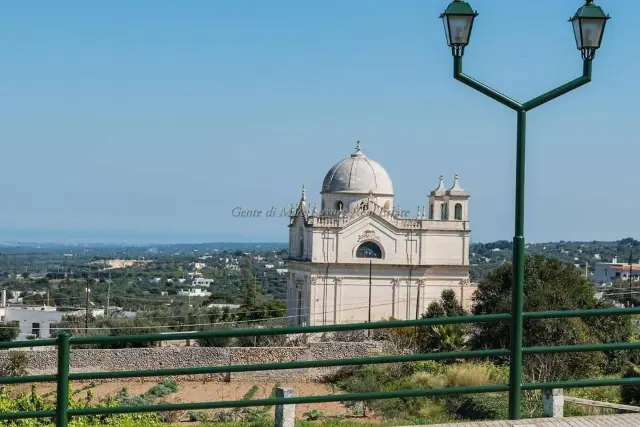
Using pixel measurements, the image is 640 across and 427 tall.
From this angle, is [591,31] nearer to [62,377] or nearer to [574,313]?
[574,313]

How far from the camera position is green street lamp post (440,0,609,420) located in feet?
23.5

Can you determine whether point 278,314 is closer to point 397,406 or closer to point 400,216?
point 400,216

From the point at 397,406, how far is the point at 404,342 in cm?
1521

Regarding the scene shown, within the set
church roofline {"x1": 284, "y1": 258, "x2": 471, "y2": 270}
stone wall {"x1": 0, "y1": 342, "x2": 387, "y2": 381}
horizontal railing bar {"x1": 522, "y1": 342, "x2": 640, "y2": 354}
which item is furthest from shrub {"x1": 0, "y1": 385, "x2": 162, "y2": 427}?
church roofline {"x1": 284, "y1": 258, "x2": 471, "y2": 270}

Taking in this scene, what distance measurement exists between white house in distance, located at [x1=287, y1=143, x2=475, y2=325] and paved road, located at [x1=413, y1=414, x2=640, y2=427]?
38.8 m

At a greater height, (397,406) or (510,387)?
(510,387)

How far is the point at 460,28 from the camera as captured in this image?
23.8ft

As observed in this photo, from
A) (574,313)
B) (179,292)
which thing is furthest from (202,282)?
(574,313)

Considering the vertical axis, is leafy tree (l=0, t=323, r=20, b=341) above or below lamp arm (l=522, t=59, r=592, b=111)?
below

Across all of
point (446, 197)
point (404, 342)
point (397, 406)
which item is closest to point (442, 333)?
point (404, 342)

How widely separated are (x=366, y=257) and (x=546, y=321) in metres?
24.7

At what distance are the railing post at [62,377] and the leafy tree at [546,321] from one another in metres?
13.3

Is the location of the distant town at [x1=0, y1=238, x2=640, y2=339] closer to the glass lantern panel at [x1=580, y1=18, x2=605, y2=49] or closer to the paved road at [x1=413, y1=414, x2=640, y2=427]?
the paved road at [x1=413, y1=414, x2=640, y2=427]

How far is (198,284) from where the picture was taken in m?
115
